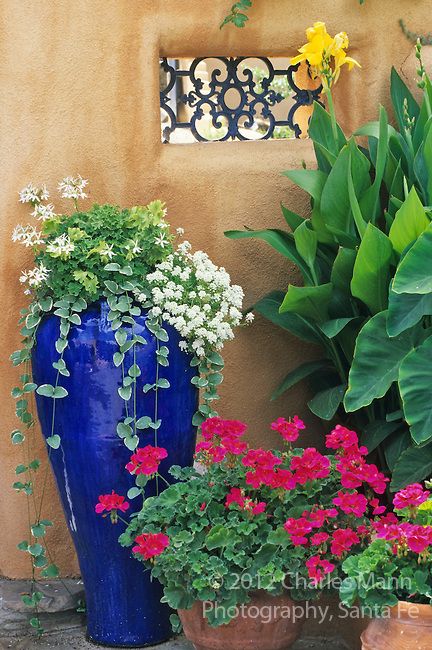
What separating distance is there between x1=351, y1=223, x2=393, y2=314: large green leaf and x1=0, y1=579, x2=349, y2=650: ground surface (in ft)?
3.94

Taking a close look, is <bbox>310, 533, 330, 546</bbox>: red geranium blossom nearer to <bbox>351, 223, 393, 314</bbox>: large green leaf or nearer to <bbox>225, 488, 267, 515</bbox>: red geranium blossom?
<bbox>225, 488, 267, 515</bbox>: red geranium blossom

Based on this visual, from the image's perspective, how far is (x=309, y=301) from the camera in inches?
140

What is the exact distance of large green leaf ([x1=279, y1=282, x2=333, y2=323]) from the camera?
348 cm

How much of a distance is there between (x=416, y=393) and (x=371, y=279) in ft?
1.41

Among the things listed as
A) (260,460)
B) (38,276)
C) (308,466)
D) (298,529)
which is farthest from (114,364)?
(298,529)

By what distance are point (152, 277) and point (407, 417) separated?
0.91m

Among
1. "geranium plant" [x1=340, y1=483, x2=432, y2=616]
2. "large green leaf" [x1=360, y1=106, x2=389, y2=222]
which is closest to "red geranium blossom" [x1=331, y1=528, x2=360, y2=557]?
"geranium plant" [x1=340, y1=483, x2=432, y2=616]

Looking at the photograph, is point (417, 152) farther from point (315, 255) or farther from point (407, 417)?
point (407, 417)

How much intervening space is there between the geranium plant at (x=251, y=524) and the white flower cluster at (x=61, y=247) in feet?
2.27

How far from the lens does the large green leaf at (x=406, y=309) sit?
3264mm

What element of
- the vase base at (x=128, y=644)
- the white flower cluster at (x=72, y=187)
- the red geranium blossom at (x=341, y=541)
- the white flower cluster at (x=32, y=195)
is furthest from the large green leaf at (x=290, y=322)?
the vase base at (x=128, y=644)

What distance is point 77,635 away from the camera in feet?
12.1

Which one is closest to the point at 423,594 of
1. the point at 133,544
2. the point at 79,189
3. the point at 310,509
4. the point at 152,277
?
the point at 310,509

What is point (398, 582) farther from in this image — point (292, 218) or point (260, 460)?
point (292, 218)
